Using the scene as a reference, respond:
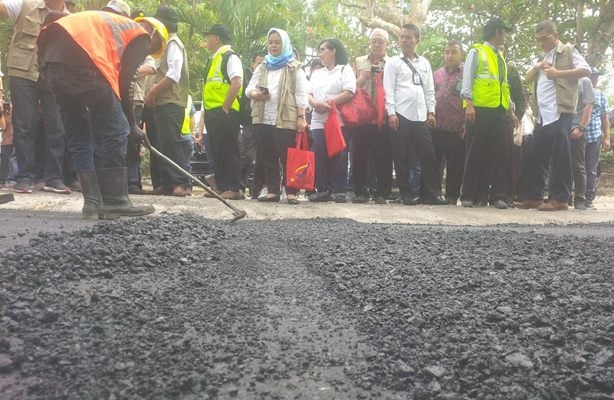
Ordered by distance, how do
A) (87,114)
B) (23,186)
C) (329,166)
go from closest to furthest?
(87,114)
(23,186)
(329,166)

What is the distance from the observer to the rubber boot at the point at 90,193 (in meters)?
3.89

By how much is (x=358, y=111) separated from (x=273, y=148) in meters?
0.99

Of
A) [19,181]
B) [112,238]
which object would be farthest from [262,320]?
[19,181]

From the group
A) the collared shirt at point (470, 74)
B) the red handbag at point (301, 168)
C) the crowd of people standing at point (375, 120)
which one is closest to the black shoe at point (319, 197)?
the crowd of people standing at point (375, 120)

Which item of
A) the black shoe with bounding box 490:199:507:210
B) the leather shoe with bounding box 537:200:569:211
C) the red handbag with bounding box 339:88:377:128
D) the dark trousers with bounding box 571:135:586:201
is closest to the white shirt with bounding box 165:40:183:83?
the red handbag with bounding box 339:88:377:128

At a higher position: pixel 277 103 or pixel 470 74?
pixel 470 74

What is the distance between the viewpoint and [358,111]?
5.81 meters

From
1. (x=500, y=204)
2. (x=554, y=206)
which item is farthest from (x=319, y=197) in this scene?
(x=554, y=206)

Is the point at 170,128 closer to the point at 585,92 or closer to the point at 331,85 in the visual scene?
the point at 331,85

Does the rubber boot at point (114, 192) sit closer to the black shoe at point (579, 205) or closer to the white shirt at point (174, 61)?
the white shirt at point (174, 61)

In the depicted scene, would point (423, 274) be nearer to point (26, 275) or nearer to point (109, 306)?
point (109, 306)

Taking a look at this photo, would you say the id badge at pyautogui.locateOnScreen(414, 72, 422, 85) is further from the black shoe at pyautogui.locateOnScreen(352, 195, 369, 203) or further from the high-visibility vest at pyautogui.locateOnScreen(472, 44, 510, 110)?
the black shoe at pyautogui.locateOnScreen(352, 195, 369, 203)

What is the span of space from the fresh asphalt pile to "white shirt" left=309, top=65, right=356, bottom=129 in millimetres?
2879

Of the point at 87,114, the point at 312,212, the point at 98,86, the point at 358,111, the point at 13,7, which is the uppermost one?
the point at 13,7
